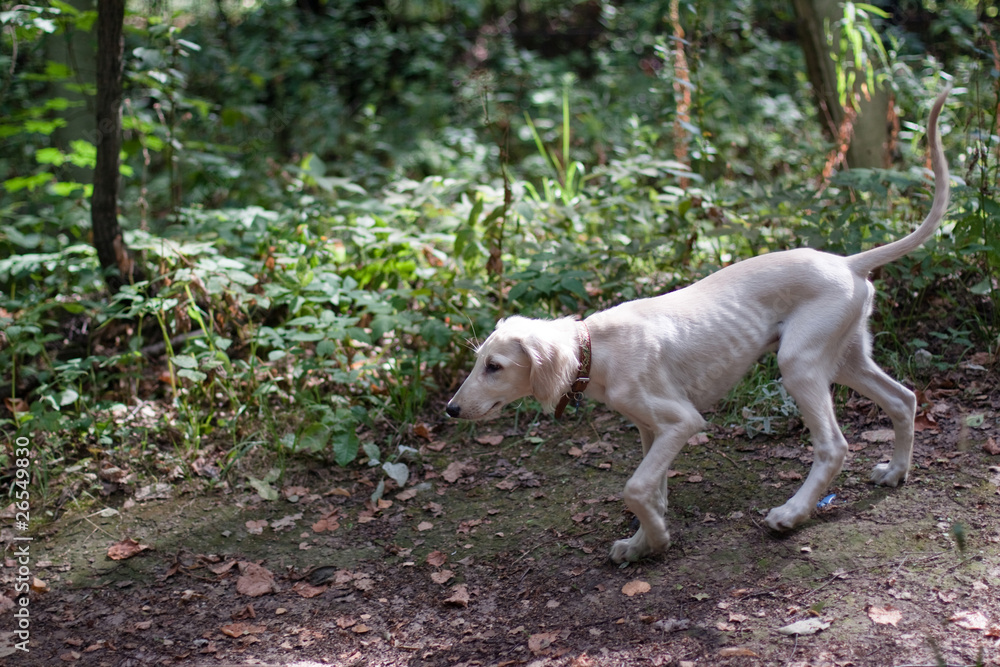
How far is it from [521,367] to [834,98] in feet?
15.1

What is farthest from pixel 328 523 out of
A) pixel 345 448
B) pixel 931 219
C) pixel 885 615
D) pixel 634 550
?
pixel 931 219

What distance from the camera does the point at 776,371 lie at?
4418 millimetres

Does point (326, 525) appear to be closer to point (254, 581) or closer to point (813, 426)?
point (254, 581)

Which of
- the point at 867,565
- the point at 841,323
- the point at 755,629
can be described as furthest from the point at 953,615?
the point at 841,323

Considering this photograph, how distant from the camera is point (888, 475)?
3475mm

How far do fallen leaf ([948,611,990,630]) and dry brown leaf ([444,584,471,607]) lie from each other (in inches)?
73.5

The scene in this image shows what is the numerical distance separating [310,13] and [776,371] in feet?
36.4

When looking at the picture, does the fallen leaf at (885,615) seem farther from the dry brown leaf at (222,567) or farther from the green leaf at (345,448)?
the dry brown leaf at (222,567)

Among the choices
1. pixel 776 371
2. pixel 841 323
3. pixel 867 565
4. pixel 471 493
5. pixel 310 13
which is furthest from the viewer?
pixel 310 13

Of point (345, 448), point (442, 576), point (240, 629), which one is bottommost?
point (240, 629)

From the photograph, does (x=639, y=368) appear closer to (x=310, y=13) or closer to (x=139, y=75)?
(x=139, y=75)

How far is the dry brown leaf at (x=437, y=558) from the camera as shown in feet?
11.7

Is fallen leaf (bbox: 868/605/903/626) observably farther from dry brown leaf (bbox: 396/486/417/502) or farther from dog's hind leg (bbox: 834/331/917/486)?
dry brown leaf (bbox: 396/486/417/502)

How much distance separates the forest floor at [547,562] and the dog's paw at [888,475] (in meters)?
0.05
